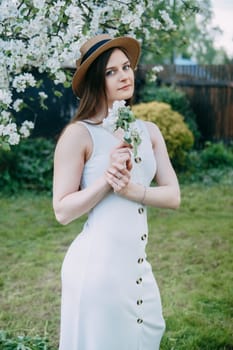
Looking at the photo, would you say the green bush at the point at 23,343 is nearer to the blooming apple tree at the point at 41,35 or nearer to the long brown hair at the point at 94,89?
the blooming apple tree at the point at 41,35

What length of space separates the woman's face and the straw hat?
5 cm

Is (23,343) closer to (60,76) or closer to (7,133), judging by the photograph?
(7,133)

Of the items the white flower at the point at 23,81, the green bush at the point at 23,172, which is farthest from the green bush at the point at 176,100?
the white flower at the point at 23,81

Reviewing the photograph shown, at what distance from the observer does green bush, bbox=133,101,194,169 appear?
8453 millimetres

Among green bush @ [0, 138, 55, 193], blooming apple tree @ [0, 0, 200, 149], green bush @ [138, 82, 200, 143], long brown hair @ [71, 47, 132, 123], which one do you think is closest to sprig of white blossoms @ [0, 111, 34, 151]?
blooming apple tree @ [0, 0, 200, 149]

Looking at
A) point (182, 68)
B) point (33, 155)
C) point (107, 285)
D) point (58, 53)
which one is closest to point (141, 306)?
point (107, 285)

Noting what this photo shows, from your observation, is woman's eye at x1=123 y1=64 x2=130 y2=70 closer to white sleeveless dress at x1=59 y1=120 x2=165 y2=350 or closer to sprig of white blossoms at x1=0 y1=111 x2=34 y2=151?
white sleeveless dress at x1=59 y1=120 x2=165 y2=350

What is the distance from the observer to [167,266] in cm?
497

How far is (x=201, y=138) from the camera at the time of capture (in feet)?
35.0

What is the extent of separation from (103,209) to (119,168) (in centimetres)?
24

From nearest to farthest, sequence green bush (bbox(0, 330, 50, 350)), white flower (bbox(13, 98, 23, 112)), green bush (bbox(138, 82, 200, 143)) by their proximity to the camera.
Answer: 1. white flower (bbox(13, 98, 23, 112))
2. green bush (bbox(0, 330, 50, 350))
3. green bush (bbox(138, 82, 200, 143))

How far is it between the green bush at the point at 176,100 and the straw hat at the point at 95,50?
7884mm

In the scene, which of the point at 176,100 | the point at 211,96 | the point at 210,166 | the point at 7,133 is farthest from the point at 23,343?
the point at 211,96

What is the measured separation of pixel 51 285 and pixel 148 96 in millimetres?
6369
